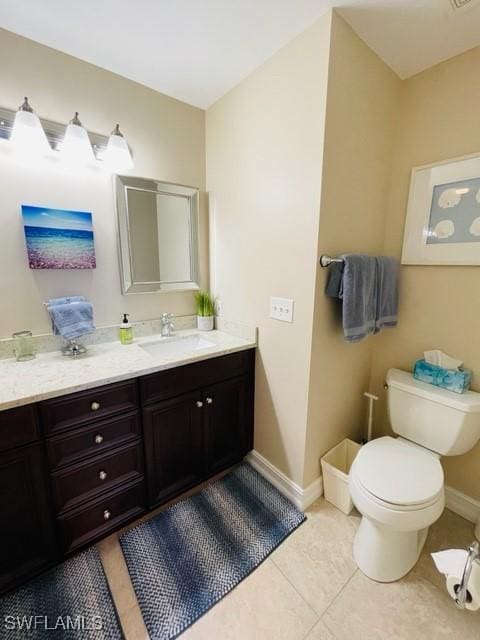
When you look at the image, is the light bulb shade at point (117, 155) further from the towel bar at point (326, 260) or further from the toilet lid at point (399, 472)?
the toilet lid at point (399, 472)

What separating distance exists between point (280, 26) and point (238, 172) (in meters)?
0.64

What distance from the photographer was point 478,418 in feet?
4.30

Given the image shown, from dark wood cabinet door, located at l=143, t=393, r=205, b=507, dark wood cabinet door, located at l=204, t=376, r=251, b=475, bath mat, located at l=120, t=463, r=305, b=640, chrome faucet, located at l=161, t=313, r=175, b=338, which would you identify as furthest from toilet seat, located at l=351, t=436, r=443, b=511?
chrome faucet, located at l=161, t=313, r=175, b=338

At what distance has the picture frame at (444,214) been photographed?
136 centimetres

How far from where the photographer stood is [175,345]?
6.06 feet

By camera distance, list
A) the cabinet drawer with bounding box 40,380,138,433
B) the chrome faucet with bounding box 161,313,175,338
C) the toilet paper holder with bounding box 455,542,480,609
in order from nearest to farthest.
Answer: the toilet paper holder with bounding box 455,542,480,609 → the cabinet drawer with bounding box 40,380,138,433 → the chrome faucet with bounding box 161,313,175,338

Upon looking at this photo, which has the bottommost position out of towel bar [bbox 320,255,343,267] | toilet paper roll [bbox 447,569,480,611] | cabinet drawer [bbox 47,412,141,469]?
toilet paper roll [bbox 447,569,480,611]

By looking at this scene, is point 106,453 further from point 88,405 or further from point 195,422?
point 195,422

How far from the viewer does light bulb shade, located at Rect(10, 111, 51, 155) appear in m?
1.25

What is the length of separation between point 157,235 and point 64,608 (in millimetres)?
1844

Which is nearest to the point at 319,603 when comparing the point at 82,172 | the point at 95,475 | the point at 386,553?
the point at 386,553

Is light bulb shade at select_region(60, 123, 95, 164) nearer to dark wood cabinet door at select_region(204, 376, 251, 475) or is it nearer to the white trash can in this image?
dark wood cabinet door at select_region(204, 376, 251, 475)

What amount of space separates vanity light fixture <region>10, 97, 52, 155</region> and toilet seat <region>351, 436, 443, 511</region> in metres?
2.16

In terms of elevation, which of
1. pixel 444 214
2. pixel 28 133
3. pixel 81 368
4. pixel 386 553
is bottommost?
pixel 386 553
